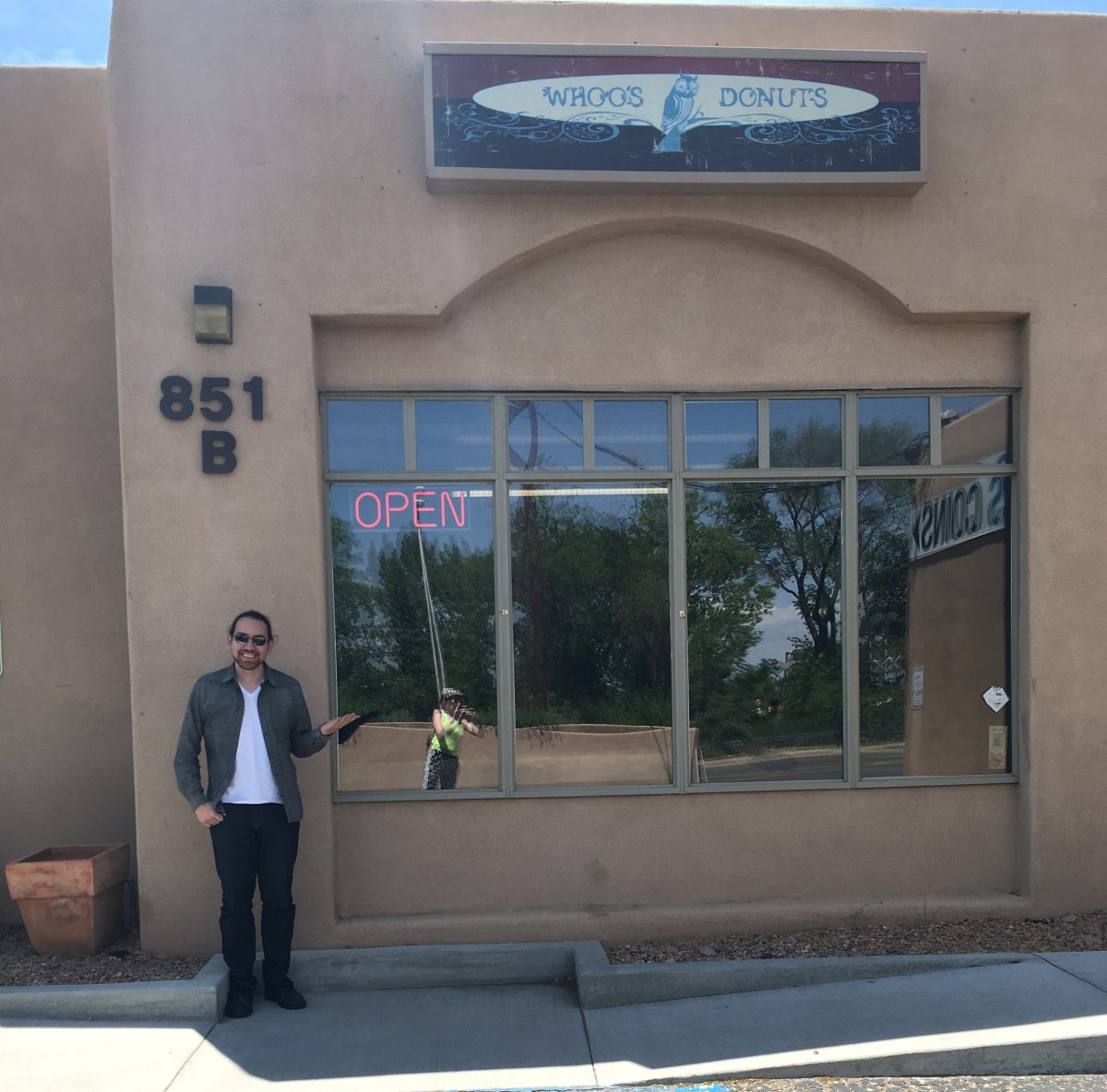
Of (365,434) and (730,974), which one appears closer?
(730,974)

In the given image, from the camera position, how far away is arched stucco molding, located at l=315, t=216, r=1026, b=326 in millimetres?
5875

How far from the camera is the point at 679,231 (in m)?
6.09

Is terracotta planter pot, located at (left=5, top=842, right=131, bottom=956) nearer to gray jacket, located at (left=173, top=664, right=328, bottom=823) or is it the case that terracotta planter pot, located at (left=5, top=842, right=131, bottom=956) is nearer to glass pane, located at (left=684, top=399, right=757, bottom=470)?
gray jacket, located at (left=173, top=664, right=328, bottom=823)

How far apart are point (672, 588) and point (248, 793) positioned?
2606 mm

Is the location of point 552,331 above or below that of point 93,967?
above

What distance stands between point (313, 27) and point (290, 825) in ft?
14.2

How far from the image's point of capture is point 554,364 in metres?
6.02

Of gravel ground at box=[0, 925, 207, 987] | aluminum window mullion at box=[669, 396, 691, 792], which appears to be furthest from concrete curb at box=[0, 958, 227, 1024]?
aluminum window mullion at box=[669, 396, 691, 792]

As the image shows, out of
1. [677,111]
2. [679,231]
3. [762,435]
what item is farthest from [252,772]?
[677,111]

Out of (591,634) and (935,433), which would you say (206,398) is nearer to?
(591,634)

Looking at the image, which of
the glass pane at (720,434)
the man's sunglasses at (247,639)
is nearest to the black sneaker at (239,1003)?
the man's sunglasses at (247,639)

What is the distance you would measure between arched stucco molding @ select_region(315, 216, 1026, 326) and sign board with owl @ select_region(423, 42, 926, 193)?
0.76ft

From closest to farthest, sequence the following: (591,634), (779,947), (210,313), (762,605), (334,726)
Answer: (334,726)
(210,313)
(779,947)
(591,634)
(762,605)

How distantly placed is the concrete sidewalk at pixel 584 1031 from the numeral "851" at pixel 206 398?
2.98m
